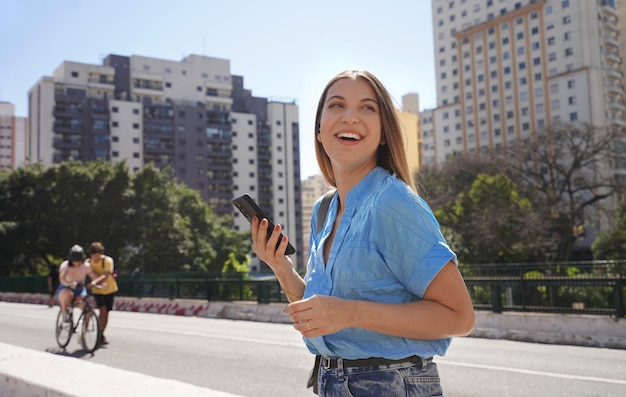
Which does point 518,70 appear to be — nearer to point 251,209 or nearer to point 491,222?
point 491,222

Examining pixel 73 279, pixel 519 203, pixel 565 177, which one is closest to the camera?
pixel 73 279

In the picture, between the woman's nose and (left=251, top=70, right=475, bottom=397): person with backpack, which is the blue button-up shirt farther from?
the woman's nose

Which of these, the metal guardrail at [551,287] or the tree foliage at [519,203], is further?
the tree foliage at [519,203]

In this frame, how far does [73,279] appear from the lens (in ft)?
36.8

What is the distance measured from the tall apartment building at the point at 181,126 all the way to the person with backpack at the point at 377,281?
109741 millimetres

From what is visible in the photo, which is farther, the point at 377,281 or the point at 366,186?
the point at 366,186

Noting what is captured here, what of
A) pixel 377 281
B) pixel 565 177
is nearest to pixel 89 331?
pixel 377 281

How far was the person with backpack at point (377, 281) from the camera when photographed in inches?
66.6

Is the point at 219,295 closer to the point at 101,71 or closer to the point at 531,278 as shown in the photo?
the point at 531,278

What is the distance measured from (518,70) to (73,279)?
109m

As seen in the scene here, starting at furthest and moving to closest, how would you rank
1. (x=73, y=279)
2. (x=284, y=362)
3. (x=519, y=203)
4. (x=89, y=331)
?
(x=519, y=203)
(x=73, y=279)
(x=89, y=331)
(x=284, y=362)

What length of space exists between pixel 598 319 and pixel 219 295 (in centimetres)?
1257

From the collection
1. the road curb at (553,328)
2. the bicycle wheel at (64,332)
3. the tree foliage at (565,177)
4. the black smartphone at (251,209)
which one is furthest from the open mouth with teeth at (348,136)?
the tree foliage at (565,177)

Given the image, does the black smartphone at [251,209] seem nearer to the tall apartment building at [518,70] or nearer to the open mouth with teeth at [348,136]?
the open mouth with teeth at [348,136]
